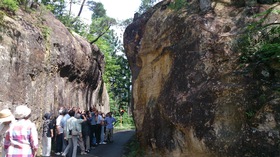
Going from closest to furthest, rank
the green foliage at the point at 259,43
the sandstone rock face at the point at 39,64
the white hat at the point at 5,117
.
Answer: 1. the white hat at the point at 5,117
2. the green foliage at the point at 259,43
3. the sandstone rock face at the point at 39,64

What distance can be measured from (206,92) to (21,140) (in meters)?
5.75

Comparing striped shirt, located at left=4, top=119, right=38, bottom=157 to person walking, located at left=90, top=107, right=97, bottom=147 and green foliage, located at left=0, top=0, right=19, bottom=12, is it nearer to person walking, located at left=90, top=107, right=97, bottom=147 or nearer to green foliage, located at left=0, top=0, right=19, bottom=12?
green foliage, located at left=0, top=0, right=19, bottom=12

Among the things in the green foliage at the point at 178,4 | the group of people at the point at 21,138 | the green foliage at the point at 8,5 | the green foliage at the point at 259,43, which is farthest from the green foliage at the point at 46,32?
the group of people at the point at 21,138

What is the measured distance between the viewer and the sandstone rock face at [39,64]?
514 inches

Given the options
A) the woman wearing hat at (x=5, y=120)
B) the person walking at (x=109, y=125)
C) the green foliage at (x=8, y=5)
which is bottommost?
the person walking at (x=109, y=125)

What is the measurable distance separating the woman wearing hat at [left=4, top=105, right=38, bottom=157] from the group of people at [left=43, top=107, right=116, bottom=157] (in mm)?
6090

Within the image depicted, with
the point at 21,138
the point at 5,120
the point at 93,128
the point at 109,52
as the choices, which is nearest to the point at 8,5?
the point at 93,128

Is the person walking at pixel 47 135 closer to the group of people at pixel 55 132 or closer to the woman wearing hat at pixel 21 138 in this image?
the group of people at pixel 55 132

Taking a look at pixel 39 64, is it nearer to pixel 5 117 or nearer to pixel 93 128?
pixel 93 128

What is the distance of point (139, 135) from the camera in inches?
536

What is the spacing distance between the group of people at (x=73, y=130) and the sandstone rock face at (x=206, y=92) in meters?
2.53

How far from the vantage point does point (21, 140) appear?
5.17 metres

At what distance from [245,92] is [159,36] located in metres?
5.27

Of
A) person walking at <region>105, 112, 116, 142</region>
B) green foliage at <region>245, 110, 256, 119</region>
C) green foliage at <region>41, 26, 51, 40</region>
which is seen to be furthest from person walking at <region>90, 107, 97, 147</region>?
green foliage at <region>245, 110, 256, 119</region>
